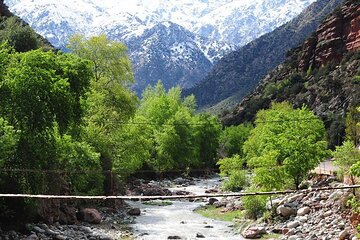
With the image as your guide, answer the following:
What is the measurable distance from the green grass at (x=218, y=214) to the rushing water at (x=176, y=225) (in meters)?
0.80

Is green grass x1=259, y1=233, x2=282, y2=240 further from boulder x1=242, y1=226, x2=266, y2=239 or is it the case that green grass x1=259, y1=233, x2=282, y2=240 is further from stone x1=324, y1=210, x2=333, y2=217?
stone x1=324, y1=210, x2=333, y2=217

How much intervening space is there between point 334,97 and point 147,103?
40990 mm

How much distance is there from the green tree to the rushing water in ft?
15.2

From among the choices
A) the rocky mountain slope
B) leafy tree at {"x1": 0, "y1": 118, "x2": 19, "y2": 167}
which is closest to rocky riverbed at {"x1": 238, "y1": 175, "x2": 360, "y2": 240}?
leafy tree at {"x1": 0, "y1": 118, "x2": 19, "y2": 167}

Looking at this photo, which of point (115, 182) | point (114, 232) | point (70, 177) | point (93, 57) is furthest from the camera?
point (93, 57)

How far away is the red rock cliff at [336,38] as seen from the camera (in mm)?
108000

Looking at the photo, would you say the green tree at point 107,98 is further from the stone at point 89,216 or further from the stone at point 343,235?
the stone at point 343,235

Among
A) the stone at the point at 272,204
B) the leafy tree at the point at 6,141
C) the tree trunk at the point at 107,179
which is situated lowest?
the stone at the point at 272,204

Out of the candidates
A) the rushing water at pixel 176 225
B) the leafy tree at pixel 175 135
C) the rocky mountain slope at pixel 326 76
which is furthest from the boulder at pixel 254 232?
the rocky mountain slope at pixel 326 76

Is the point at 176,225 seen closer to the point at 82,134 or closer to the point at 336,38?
the point at 82,134

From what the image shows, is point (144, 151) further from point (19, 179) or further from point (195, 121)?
point (195, 121)

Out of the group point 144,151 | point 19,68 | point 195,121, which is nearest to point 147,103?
point 195,121

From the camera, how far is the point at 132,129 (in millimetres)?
45781

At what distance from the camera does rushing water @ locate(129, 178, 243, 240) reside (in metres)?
27.8
